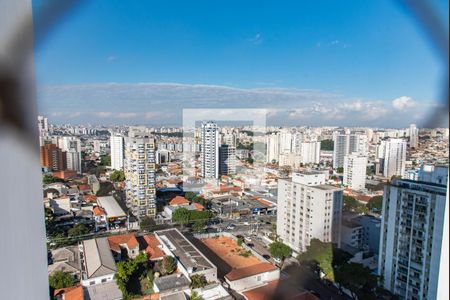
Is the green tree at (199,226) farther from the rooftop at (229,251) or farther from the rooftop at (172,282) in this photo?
the rooftop at (172,282)

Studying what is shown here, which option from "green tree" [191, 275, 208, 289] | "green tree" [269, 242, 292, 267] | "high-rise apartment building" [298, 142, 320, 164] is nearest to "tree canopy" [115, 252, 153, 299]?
"green tree" [191, 275, 208, 289]

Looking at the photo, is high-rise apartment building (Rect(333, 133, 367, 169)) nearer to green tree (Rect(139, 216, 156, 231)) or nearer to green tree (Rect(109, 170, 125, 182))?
green tree (Rect(139, 216, 156, 231))

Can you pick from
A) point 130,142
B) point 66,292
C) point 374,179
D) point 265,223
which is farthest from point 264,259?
point 130,142

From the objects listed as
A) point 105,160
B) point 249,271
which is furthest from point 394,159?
point 105,160

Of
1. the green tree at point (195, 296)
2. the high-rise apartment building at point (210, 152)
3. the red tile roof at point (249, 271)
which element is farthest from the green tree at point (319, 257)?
the high-rise apartment building at point (210, 152)

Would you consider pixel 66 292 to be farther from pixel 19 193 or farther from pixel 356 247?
pixel 356 247

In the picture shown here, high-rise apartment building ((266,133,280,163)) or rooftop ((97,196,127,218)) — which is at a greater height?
high-rise apartment building ((266,133,280,163))
